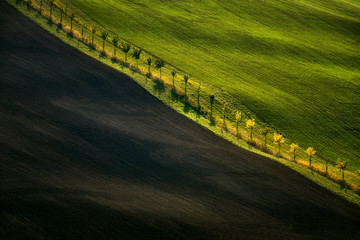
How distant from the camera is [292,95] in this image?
172 feet

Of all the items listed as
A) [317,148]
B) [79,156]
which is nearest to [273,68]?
[317,148]

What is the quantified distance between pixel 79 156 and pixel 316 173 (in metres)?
22.1

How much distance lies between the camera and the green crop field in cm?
4731

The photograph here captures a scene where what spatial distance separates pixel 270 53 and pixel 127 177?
44.5m

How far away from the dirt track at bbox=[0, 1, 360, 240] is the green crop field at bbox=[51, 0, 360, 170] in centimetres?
1391

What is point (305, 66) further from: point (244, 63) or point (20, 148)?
point (20, 148)

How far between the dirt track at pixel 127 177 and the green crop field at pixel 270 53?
13.9m

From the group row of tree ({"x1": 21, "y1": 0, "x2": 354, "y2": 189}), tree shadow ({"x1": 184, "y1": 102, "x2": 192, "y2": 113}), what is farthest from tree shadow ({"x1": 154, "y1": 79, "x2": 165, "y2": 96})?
tree shadow ({"x1": 184, "y1": 102, "x2": 192, "y2": 113})

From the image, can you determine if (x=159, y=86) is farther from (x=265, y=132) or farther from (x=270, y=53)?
(x=270, y=53)

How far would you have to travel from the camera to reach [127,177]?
2856 centimetres

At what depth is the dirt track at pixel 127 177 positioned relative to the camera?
79.8ft

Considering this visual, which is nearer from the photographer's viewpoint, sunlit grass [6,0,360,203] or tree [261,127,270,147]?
sunlit grass [6,0,360,203]

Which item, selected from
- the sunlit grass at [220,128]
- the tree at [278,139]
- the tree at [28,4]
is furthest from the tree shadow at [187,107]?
the tree at [28,4]

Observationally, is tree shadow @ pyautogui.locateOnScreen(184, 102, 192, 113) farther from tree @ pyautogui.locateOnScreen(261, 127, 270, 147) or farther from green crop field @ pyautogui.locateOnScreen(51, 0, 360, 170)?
tree @ pyautogui.locateOnScreen(261, 127, 270, 147)
